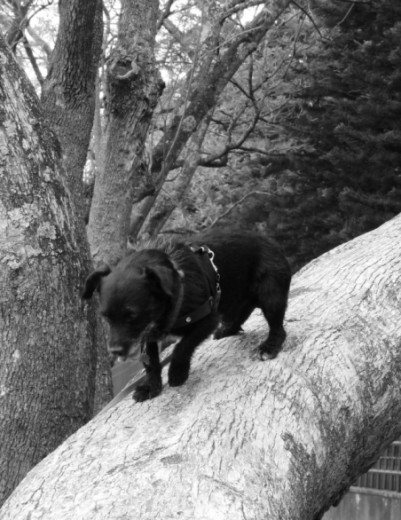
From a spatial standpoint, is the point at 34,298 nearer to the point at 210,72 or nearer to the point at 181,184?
the point at 210,72

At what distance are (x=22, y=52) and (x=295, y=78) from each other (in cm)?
652

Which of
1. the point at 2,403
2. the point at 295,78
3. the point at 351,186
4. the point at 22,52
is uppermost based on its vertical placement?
the point at 22,52

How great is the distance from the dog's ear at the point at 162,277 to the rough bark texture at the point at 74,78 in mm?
2994

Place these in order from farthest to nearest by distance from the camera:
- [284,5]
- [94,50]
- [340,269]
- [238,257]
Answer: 1. [284,5]
2. [94,50]
3. [340,269]
4. [238,257]

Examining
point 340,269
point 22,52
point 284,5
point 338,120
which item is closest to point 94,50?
point 340,269

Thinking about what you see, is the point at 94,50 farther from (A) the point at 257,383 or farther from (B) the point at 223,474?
(B) the point at 223,474

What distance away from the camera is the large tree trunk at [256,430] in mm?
2953

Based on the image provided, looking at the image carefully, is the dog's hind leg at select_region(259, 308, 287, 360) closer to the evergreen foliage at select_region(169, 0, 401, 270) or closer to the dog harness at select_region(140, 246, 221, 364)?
the dog harness at select_region(140, 246, 221, 364)

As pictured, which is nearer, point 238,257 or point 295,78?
point 238,257

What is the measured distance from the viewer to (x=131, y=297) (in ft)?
11.8

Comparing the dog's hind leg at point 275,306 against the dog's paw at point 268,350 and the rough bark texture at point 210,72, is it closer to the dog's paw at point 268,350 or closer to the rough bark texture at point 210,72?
the dog's paw at point 268,350

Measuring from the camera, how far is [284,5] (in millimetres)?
10141

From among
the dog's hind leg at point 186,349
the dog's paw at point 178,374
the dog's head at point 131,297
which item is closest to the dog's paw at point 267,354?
the dog's hind leg at point 186,349

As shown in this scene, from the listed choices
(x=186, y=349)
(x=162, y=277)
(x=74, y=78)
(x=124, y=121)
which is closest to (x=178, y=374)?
(x=186, y=349)
